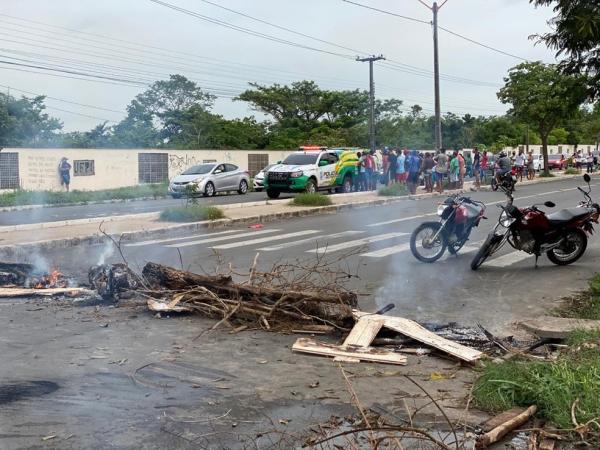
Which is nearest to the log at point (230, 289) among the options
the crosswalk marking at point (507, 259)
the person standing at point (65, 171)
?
the crosswalk marking at point (507, 259)

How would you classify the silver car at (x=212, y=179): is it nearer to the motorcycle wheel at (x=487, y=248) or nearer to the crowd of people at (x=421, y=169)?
the crowd of people at (x=421, y=169)

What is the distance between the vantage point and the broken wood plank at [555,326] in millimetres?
6090

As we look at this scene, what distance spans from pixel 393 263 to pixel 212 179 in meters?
18.3

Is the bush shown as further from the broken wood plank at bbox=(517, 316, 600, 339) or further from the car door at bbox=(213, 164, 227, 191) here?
the broken wood plank at bbox=(517, 316, 600, 339)

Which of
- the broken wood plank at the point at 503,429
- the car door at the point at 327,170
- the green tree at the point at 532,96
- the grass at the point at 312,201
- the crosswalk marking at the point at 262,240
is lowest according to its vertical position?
the broken wood plank at the point at 503,429

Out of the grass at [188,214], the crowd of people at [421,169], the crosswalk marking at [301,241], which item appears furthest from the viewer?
the crowd of people at [421,169]

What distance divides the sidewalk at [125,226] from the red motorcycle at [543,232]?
6793 millimetres

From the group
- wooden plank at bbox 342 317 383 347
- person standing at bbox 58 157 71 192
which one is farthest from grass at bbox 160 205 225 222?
person standing at bbox 58 157 71 192

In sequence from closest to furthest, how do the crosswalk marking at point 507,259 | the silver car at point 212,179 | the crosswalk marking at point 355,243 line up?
the crosswalk marking at point 507,259 < the crosswalk marking at point 355,243 < the silver car at point 212,179

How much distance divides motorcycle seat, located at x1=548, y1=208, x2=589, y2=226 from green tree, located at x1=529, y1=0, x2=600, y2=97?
172 centimetres

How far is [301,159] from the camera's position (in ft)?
84.2

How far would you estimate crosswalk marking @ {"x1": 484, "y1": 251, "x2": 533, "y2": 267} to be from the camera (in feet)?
33.4

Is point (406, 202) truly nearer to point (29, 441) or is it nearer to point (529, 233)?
point (529, 233)

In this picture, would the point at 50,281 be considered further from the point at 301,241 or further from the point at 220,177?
the point at 220,177
